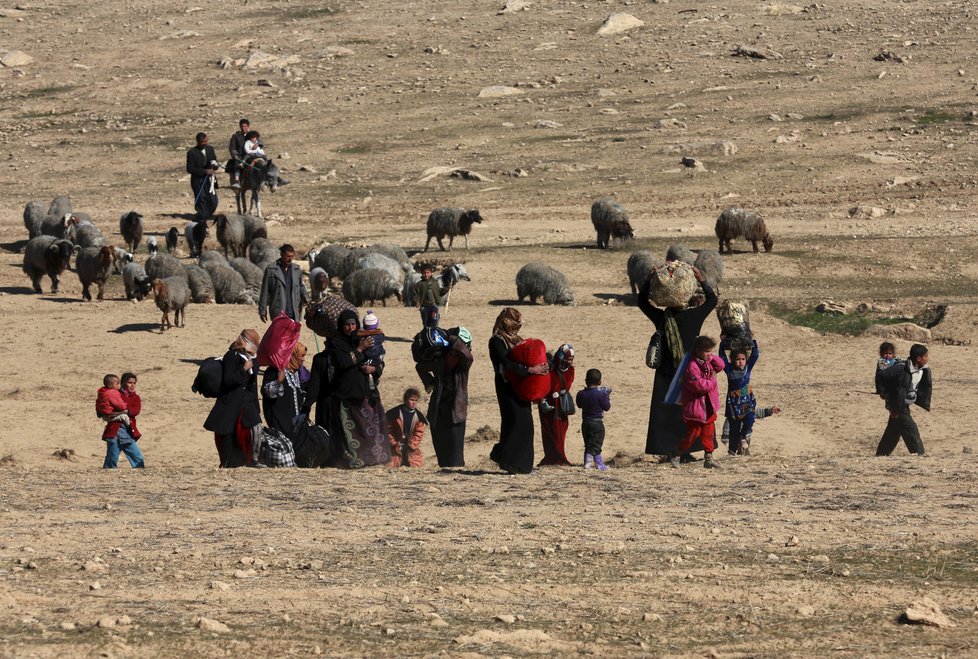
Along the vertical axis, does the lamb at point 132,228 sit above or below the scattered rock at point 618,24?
below

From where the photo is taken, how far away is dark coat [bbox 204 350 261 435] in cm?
1189

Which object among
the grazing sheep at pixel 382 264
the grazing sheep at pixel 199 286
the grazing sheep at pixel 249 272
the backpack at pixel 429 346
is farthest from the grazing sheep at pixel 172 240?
the backpack at pixel 429 346

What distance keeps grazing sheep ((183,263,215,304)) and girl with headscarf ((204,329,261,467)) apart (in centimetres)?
925

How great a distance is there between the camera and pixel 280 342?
12.2 meters

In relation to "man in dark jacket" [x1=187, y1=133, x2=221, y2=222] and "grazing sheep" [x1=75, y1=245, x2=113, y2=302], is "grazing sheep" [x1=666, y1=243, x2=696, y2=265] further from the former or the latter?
"man in dark jacket" [x1=187, y1=133, x2=221, y2=222]

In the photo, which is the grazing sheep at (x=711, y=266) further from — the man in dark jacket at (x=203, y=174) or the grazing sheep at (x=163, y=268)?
the man in dark jacket at (x=203, y=174)

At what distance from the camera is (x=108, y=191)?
31562 millimetres

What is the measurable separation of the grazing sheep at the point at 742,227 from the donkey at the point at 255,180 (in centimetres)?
861

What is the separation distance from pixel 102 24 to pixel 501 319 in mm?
37781

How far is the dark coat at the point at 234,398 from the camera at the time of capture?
11891mm

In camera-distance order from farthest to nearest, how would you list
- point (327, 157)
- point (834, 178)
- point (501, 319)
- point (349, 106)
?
point (349, 106), point (327, 157), point (834, 178), point (501, 319)

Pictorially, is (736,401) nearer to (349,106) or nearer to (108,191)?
(108,191)

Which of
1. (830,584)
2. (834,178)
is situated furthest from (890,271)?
(830,584)

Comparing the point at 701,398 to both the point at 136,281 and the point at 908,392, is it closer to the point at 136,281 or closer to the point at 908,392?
the point at 908,392
